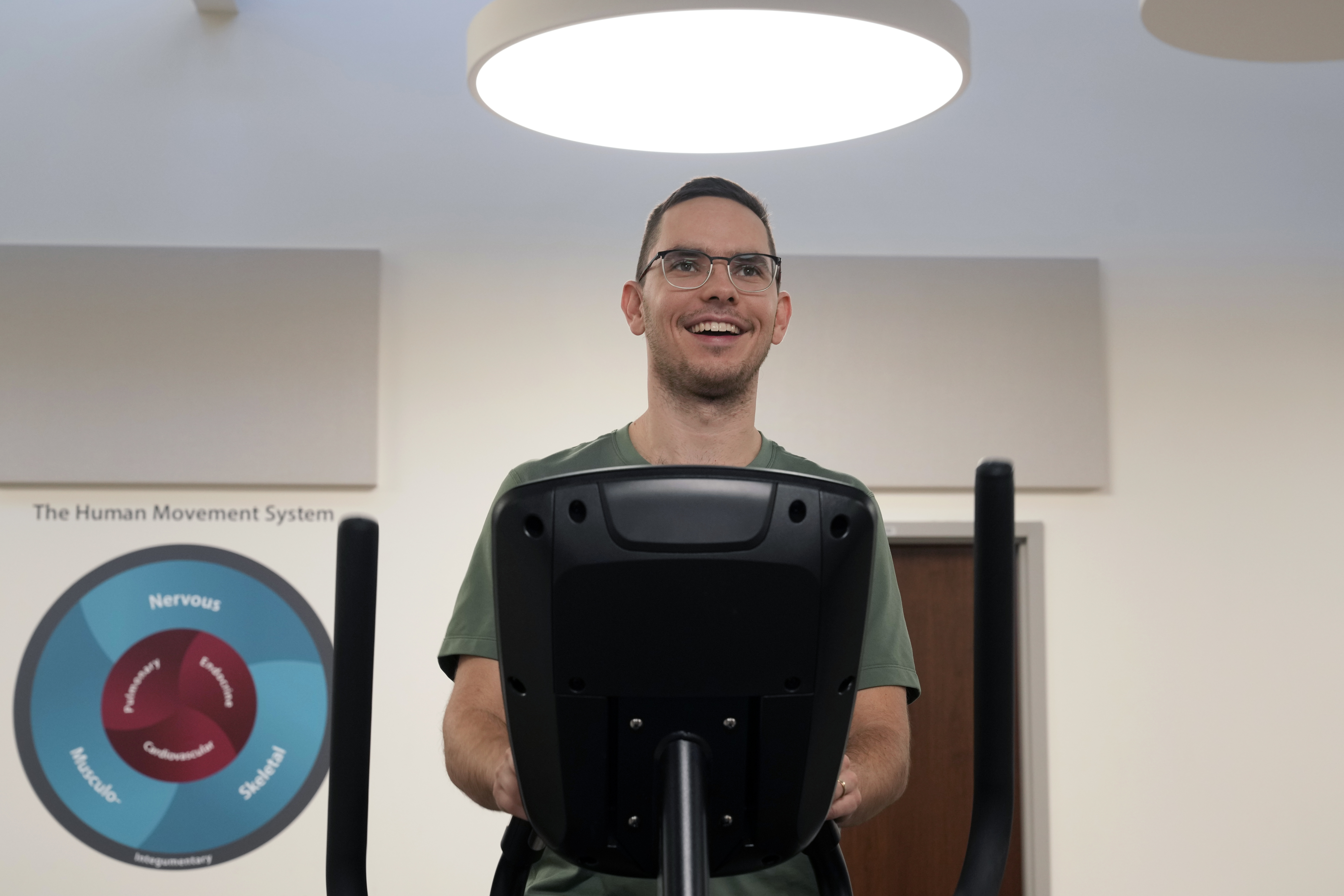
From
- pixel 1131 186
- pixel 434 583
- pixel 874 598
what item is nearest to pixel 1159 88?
pixel 1131 186

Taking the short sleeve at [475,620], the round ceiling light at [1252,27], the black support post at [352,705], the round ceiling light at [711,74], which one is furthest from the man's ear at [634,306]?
the round ceiling light at [1252,27]

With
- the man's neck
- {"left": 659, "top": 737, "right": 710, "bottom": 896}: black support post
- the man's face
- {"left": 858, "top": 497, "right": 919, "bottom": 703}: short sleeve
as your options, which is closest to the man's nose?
the man's face

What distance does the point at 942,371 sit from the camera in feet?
12.6

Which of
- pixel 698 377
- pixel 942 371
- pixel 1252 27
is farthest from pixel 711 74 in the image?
pixel 942 371

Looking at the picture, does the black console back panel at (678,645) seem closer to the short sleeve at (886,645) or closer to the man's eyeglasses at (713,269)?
the short sleeve at (886,645)

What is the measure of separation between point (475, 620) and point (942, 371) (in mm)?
2819

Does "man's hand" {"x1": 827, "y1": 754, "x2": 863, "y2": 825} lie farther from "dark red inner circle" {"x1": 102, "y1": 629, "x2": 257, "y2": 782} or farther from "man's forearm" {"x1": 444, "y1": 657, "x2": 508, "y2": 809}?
"dark red inner circle" {"x1": 102, "y1": 629, "x2": 257, "y2": 782}

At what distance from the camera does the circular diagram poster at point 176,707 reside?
143 inches

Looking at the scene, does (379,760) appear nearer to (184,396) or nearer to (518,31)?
(184,396)

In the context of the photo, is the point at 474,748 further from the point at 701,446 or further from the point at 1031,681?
the point at 1031,681

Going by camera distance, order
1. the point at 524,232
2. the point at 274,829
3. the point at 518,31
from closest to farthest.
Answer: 1. the point at 518,31
2. the point at 274,829
3. the point at 524,232

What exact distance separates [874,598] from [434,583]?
2534 millimetres

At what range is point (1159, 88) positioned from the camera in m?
4.00

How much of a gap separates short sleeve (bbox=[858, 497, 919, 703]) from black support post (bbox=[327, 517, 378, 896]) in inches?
22.8
